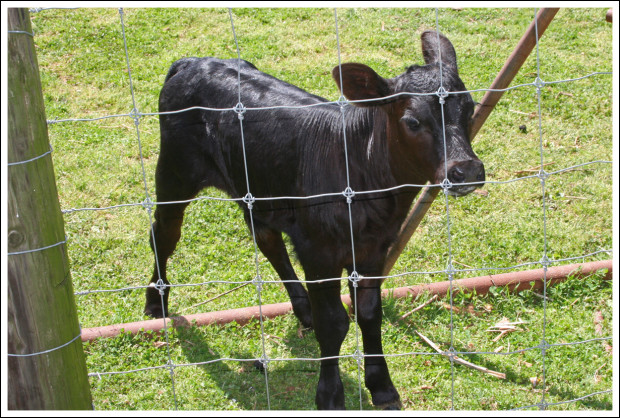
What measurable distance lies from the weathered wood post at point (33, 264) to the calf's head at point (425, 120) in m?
1.59

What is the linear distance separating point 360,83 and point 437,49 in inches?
28.0

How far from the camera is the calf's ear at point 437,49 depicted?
13.9 ft

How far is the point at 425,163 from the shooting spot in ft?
12.6

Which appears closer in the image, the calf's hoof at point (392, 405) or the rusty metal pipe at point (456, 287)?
the calf's hoof at point (392, 405)

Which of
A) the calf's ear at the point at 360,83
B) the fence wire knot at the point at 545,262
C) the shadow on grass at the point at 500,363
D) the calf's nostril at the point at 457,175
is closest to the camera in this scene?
the fence wire knot at the point at 545,262

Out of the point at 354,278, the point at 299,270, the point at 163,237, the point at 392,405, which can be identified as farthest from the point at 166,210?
the point at 392,405

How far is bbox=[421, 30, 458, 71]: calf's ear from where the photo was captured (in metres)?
4.23

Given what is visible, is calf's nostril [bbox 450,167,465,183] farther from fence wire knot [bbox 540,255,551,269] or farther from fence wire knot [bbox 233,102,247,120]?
fence wire knot [bbox 233,102,247,120]

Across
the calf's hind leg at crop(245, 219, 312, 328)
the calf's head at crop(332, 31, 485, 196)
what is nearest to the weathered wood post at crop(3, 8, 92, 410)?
the calf's head at crop(332, 31, 485, 196)

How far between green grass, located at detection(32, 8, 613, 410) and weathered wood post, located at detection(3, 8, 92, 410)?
70 cm

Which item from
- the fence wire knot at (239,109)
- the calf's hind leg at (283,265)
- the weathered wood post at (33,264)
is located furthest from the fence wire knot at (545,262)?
the weathered wood post at (33,264)

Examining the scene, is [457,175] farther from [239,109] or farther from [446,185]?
[239,109]

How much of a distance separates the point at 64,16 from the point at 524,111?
686 cm

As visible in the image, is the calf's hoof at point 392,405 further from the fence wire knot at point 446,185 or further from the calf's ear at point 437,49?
the calf's ear at point 437,49
